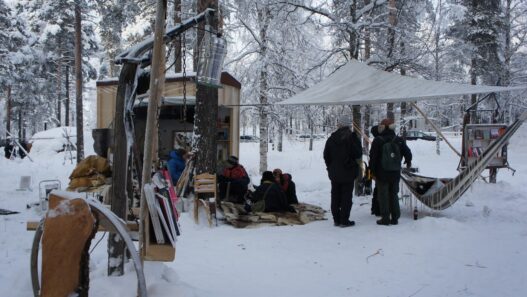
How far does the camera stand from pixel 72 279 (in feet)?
8.08

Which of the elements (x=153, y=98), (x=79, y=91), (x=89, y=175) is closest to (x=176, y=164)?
(x=89, y=175)

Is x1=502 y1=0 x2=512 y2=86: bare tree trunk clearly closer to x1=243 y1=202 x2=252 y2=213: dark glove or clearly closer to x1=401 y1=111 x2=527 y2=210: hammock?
x1=401 y1=111 x2=527 y2=210: hammock

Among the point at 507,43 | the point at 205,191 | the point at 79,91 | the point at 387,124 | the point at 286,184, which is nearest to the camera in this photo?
the point at 387,124

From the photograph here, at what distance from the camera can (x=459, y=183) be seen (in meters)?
5.95

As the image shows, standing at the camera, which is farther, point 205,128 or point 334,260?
point 205,128

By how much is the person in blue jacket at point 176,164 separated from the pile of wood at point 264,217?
1.48 meters

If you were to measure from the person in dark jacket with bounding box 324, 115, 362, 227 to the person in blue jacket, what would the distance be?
9.81ft

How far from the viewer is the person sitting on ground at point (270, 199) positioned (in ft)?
21.7

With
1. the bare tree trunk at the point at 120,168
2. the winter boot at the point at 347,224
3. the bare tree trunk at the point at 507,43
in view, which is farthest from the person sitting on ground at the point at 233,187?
the bare tree trunk at the point at 507,43

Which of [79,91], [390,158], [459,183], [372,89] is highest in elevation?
[79,91]

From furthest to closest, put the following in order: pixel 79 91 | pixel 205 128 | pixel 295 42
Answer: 1. pixel 79 91
2. pixel 295 42
3. pixel 205 128

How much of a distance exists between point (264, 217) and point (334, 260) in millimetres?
1916

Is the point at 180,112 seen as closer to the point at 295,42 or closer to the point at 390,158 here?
the point at 295,42

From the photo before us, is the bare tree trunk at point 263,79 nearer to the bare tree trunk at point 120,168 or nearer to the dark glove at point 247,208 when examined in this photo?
the dark glove at point 247,208
